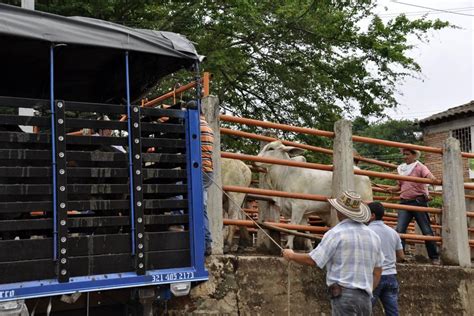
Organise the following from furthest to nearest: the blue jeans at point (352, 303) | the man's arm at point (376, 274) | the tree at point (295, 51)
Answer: the tree at point (295, 51) → the man's arm at point (376, 274) → the blue jeans at point (352, 303)

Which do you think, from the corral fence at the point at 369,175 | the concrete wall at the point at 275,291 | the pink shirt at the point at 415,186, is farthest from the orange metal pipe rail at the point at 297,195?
the concrete wall at the point at 275,291

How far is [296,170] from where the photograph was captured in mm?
7766

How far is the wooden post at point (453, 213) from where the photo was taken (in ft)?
25.7

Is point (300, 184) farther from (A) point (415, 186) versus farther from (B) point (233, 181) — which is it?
(A) point (415, 186)

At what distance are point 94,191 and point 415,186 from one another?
17.2ft

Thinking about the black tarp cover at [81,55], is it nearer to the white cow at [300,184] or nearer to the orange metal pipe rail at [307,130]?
the orange metal pipe rail at [307,130]

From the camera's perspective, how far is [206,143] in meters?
5.64

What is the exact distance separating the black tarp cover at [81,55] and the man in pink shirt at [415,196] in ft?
13.3

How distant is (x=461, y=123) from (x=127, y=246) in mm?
18747

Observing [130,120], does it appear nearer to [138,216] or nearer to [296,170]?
[138,216]

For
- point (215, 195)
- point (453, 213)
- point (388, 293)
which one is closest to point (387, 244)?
point (388, 293)

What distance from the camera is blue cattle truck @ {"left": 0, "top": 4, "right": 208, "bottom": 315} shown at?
13.9ft

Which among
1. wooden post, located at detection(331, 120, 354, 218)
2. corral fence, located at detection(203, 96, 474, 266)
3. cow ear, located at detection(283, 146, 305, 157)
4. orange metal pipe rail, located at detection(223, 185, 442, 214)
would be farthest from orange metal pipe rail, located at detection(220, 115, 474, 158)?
orange metal pipe rail, located at detection(223, 185, 442, 214)

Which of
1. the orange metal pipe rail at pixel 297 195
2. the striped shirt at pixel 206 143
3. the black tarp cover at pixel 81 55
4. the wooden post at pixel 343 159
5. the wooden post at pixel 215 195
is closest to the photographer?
the black tarp cover at pixel 81 55
